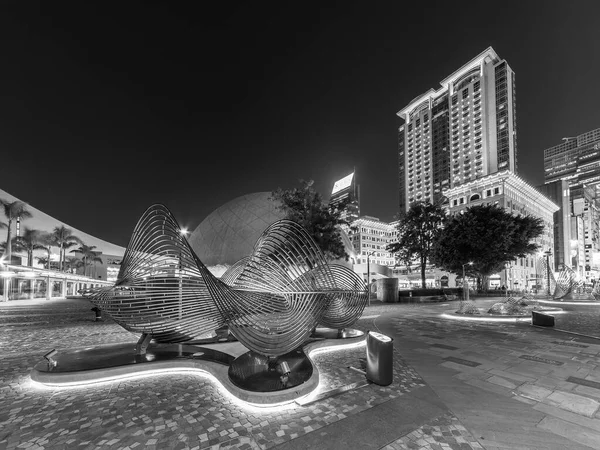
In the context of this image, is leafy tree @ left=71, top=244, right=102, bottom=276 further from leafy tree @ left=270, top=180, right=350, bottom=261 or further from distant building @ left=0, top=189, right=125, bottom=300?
leafy tree @ left=270, top=180, right=350, bottom=261

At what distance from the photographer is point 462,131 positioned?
133m

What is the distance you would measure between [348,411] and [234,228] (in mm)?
42415

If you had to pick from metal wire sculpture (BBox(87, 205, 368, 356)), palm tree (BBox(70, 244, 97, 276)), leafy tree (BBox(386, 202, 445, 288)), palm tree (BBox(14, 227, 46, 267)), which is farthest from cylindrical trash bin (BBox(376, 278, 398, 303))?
palm tree (BBox(70, 244, 97, 276))

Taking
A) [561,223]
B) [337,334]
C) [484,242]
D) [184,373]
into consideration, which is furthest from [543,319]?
[561,223]

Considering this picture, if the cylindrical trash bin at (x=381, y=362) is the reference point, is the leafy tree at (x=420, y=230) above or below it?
above

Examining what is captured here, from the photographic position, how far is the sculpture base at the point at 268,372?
20.4ft

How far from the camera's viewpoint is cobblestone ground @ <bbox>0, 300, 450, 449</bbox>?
4.55 metres

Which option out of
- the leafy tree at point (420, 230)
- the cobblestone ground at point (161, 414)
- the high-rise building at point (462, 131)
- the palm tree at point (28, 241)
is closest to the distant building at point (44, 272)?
the palm tree at point (28, 241)

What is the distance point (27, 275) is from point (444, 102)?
16264 centimetres

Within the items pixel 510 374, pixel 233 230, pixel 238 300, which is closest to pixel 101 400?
pixel 238 300

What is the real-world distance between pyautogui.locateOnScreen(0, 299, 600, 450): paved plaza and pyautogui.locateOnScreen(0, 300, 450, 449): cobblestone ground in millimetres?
18

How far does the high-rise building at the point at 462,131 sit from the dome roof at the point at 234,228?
10464cm

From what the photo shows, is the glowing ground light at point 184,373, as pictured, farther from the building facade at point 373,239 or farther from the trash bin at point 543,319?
the building facade at point 373,239

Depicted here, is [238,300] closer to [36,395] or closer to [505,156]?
[36,395]
